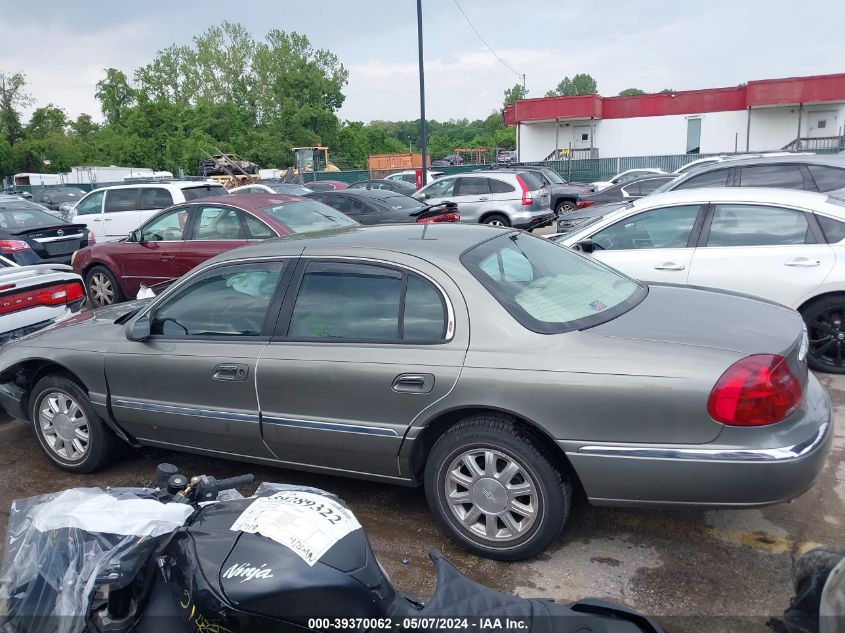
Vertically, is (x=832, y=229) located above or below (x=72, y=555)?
above

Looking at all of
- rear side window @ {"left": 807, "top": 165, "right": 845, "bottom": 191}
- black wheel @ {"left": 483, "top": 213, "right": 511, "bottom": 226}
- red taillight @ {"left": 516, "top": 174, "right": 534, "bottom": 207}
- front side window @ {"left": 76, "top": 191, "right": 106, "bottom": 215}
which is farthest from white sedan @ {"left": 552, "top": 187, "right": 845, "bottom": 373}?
front side window @ {"left": 76, "top": 191, "right": 106, "bottom": 215}

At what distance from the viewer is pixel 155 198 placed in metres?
13.3

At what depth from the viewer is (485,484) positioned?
3.34m

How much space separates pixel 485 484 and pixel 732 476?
107 cm

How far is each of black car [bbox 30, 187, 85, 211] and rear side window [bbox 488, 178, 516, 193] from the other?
83.8ft

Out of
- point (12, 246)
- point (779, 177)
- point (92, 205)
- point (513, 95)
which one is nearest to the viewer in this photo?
point (779, 177)

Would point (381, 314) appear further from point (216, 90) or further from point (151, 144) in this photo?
point (216, 90)

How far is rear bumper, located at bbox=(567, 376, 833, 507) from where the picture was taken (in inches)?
116

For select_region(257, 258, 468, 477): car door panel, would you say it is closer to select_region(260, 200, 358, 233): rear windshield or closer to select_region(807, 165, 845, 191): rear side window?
select_region(260, 200, 358, 233): rear windshield

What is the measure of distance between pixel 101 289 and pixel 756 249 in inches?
315

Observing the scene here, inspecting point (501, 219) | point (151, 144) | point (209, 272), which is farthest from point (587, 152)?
point (209, 272)

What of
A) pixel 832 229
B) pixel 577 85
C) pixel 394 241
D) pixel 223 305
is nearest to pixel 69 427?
pixel 223 305

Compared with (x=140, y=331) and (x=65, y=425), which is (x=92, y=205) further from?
(x=140, y=331)

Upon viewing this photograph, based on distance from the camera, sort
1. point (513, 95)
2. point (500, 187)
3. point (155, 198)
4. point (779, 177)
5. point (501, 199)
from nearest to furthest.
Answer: point (779, 177) < point (155, 198) < point (501, 199) < point (500, 187) < point (513, 95)
